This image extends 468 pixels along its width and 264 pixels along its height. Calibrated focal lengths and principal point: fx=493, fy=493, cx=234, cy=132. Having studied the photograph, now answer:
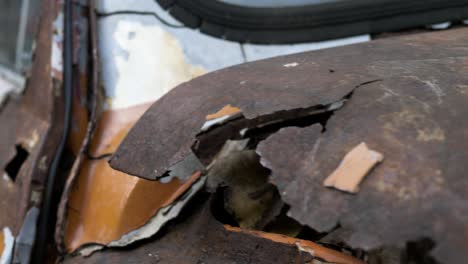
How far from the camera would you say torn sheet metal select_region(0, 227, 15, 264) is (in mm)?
1208

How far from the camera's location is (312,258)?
0.80 meters

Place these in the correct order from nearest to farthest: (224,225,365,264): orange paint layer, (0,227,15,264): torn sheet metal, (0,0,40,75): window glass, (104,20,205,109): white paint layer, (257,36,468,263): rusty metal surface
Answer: (257,36,468,263): rusty metal surface, (224,225,365,264): orange paint layer, (0,227,15,264): torn sheet metal, (104,20,205,109): white paint layer, (0,0,40,75): window glass

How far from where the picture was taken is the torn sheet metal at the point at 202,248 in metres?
0.84

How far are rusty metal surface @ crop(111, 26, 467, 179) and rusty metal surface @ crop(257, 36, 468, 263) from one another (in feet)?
0.27

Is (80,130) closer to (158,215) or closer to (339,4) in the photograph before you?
(158,215)

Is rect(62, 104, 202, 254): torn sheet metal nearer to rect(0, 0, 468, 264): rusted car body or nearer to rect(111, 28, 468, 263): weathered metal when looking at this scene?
rect(0, 0, 468, 264): rusted car body

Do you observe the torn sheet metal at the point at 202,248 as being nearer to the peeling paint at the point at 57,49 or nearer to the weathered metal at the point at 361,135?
the weathered metal at the point at 361,135

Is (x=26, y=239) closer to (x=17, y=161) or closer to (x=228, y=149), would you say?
(x=17, y=161)

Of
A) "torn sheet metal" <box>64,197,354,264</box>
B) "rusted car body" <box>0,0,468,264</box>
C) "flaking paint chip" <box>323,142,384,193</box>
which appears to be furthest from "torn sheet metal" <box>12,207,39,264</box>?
"flaking paint chip" <box>323,142,384,193</box>

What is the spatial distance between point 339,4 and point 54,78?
35.3 inches

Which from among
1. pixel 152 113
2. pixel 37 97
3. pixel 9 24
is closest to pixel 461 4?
pixel 152 113

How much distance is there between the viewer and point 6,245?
1234 mm

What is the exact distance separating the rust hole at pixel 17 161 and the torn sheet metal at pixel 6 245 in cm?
25

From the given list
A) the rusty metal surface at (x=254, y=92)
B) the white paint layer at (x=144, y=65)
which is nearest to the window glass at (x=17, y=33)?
the white paint layer at (x=144, y=65)
